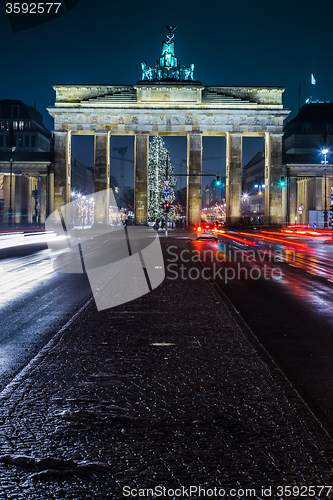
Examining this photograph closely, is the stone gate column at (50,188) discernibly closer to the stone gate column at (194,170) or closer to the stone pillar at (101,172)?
the stone pillar at (101,172)

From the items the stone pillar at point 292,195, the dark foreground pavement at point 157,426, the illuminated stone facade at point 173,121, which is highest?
the illuminated stone facade at point 173,121

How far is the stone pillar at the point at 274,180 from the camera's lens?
6744 centimetres

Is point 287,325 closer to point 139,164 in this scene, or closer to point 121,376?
point 121,376

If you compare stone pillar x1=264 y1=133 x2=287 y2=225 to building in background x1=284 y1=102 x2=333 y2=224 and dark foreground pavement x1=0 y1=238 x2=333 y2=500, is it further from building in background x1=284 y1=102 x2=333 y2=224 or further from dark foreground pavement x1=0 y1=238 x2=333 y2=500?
dark foreground pavement x1=0 y1=238 x2=333 y2=500

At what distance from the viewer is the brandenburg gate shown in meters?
66.4

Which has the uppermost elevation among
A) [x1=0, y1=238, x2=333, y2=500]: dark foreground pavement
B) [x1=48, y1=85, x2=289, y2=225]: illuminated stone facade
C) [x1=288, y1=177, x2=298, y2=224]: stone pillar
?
[x1=48, y1=85, x2=289, y2=225]: illuminated stone facade

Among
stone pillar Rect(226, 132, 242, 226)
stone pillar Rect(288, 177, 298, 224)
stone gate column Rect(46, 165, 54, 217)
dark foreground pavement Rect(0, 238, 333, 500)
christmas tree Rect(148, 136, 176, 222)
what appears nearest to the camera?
dark foreground pavement Rect(0, 238, 333, 500)

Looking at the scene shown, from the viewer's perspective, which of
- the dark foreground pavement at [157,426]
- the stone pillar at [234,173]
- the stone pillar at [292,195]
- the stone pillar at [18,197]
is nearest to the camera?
the dark foreground pavement at [157,426]

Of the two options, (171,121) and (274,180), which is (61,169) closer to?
(171,121)

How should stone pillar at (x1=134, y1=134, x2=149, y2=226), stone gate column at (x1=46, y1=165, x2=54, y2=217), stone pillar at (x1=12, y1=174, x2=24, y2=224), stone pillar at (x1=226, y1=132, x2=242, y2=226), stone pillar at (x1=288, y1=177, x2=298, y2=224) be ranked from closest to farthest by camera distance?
stone pillar at (x1=226, y1=132, x2=242, y2=226)
stone pillar at (x1=134, y1=134, x2=149, y2=226)
stone gate column at (x1=46, y1=165, x2=54, y2=217)
stone pillar at (x1=288, y1=177, x2=298, y2=224)
stone pillar at (x1=12, y1=174, x2=24, y2=224)

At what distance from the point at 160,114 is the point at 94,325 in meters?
62.3

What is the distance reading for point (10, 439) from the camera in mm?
3678

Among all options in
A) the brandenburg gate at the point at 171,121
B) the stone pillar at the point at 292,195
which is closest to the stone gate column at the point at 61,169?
the brandenburg gate at the point at 171,121

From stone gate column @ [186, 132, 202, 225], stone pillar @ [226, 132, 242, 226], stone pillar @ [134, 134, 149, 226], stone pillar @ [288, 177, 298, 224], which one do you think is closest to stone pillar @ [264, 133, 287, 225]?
stone pillar @ [288, 177, 298, 224]
